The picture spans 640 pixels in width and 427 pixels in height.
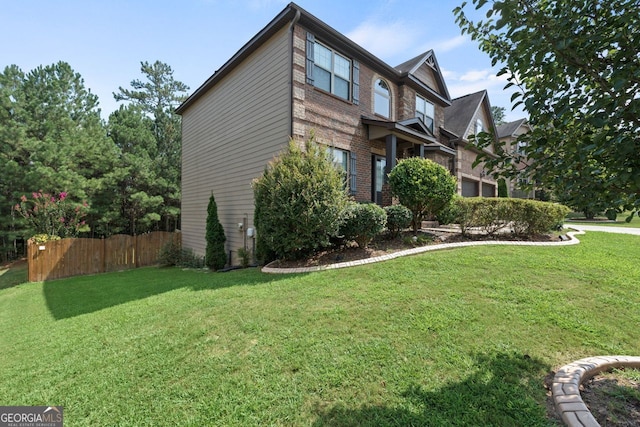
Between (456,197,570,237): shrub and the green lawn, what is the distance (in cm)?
249

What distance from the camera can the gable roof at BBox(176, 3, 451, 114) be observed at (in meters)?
8.04

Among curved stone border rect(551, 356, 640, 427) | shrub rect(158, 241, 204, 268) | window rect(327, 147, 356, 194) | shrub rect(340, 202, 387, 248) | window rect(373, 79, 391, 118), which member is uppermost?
window rect(373, 79, 391, 118)

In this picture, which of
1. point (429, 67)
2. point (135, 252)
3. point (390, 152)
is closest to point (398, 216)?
point (390, 152)

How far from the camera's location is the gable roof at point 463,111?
17.3m

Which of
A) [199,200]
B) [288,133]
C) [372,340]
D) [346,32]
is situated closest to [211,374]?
[372,340]

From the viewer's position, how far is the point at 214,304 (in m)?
4.75

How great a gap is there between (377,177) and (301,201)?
508 centimetres

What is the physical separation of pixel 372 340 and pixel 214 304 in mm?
2854

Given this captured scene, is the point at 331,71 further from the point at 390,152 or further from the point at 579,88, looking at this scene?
the point at 579,88

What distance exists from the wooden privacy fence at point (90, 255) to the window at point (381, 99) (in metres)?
11.4

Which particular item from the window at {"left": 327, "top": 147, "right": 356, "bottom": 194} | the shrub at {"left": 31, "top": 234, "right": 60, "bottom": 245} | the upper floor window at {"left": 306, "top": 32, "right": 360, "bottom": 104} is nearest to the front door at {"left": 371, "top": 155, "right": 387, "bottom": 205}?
the window at {"left": 327, "top": 147, "right": 356, "bottom": 194}

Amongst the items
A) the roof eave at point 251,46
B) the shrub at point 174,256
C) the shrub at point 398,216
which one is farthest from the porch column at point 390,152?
the shrub at point 174,256

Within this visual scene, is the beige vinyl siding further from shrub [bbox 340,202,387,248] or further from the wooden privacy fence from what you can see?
shrub [bbox 340,202,387,248]

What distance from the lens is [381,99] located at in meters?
11.2
